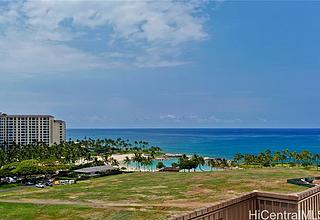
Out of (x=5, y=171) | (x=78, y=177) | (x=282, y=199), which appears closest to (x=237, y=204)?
(x=282, y=199)

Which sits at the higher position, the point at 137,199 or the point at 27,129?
the point at 27,129

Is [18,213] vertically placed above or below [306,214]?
below

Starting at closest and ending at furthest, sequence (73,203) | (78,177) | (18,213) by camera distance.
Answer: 1. (18,213)
2. (73,203)
3. (78,177)

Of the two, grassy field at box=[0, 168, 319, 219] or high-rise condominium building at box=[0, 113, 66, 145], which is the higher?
high-rise condominium building at box=[0, 113, 66, 145]

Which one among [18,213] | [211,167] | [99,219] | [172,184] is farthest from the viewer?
[211,167]

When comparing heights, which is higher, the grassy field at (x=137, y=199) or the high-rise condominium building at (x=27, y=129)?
the high-rise condominium building at (x=27, y=129)

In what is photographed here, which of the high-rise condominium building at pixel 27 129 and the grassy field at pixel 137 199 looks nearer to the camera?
the grassy field at pixel 137 199

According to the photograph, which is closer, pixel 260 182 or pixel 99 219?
pixel 99 219

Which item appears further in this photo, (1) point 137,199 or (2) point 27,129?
(2) point 27,129

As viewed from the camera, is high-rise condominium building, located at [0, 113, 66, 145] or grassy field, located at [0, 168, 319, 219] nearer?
grassy field, located at [0, 168, 319, 219]

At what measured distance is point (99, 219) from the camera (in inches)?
597

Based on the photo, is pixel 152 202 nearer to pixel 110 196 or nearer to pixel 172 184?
pixel 110 196

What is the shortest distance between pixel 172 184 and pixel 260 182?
20.0ft

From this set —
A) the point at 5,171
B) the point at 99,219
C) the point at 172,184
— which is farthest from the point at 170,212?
the point at 5,171
